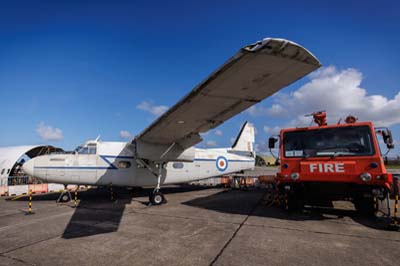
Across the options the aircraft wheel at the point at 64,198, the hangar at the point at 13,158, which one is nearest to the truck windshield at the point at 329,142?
the aircraft wheel at the point at 64,198

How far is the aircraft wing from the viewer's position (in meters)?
3.88

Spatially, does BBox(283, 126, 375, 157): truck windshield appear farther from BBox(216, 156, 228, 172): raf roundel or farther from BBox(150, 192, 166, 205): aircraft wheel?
BBox(216, 156, 228, 172): raf roundel

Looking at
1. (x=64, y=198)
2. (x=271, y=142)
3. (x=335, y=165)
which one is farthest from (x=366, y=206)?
(x=64, y=198)

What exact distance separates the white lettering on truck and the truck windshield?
1.38 ft

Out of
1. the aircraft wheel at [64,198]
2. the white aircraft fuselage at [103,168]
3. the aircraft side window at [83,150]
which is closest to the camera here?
the white aircraft fuselage at [103,168]

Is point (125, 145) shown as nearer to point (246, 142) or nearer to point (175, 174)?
point (175, 174)

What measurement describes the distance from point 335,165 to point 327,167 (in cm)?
22

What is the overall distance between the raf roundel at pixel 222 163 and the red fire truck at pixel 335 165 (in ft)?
24.5

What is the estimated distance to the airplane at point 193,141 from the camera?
13.7 feet

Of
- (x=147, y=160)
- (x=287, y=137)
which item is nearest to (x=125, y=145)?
(x=147, y=160)

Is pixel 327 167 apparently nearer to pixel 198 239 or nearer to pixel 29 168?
pixel 198 239

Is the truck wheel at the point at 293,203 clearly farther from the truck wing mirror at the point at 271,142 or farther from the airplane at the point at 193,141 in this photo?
the airplane at the point at 193,141

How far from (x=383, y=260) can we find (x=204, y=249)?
3.24 m

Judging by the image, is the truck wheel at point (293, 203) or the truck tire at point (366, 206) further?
the truck wheel at point (293, 203)
